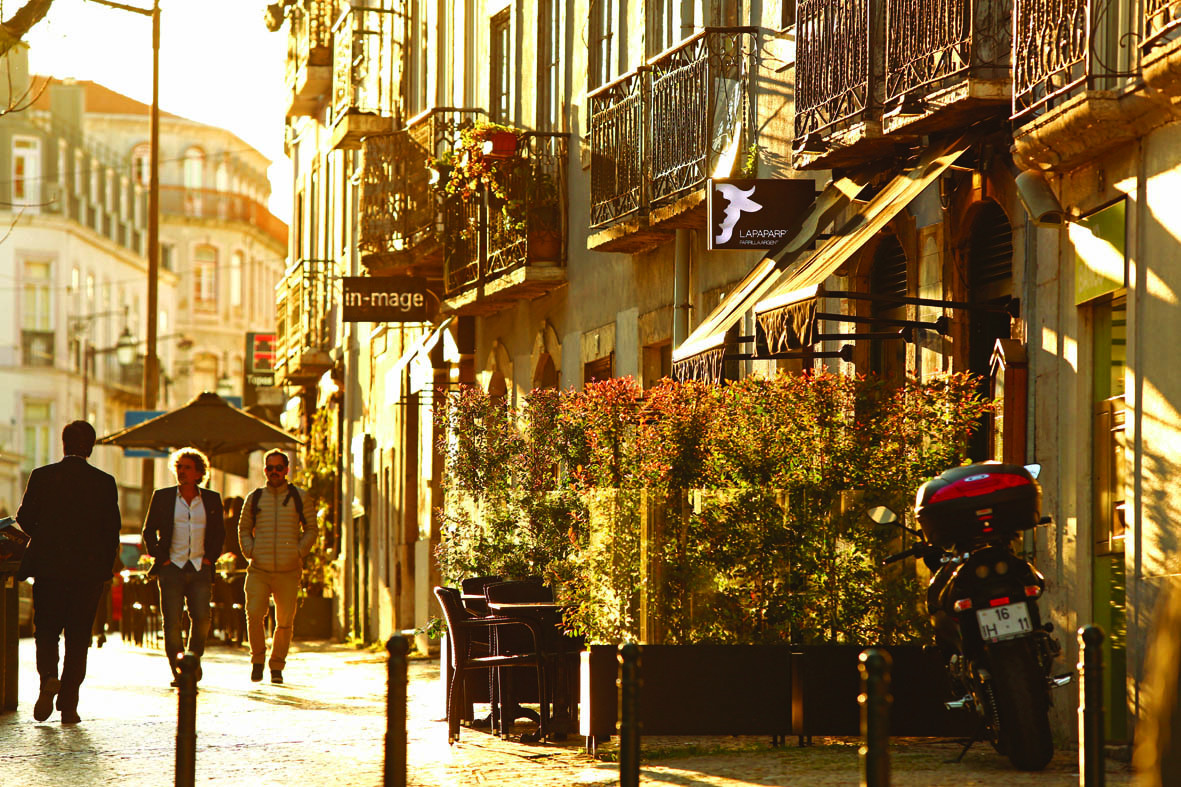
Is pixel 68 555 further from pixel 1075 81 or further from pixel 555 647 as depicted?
pixel 1075 81

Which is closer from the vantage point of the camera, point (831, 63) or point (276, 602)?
point (831, 63)

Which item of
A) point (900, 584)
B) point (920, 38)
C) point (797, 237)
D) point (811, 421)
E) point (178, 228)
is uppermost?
point (178, 228)

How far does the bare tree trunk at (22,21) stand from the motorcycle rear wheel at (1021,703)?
853cm

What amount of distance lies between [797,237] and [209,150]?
89170mm

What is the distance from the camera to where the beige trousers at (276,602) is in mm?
19156

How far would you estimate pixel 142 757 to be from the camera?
12.6 meters

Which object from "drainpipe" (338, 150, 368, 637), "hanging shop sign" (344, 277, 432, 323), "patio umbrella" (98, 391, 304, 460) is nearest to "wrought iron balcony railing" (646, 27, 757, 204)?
"patio umbrella" (98, 391, 304, 460)

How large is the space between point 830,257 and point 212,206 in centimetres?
8957

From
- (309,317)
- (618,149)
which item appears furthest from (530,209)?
(309,317)

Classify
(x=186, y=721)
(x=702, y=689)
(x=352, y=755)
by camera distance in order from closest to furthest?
(x=186, y=721) → (x=702, y=689) → (x=352, y=755)

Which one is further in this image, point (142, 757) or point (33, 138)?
point (33, 138)

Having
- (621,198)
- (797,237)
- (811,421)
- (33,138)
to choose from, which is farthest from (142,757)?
(33,138)

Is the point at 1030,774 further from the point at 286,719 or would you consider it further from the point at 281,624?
the point at 281,624

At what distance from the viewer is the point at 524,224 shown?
22.7m
